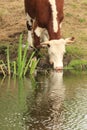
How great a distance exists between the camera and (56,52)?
1491 centimetres

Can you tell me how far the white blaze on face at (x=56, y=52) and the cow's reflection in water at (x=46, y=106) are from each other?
0.72 m

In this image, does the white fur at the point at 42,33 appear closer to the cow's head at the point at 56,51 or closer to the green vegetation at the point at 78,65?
the cow's head at the point at 56,51

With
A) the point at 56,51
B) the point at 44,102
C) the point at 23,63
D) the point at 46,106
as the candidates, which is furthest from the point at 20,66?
the point at 46,106

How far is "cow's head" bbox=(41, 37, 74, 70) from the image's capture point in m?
14.8

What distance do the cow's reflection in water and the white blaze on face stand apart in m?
0.72

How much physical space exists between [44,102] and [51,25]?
13.3 ft

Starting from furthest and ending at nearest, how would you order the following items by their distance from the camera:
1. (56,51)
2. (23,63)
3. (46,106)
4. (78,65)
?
1. (78,65)
2. (56,51)
3. (23,63)
4. (46,106)

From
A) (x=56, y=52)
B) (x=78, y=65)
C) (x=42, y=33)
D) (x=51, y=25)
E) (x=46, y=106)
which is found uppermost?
(x=51, y=25)

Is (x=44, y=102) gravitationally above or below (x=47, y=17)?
below

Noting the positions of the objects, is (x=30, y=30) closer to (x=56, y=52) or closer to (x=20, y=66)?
(x=56, y=52)

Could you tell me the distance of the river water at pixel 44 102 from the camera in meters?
9.75

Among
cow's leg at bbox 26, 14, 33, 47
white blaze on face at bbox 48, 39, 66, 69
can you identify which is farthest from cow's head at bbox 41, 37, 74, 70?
cow's leg at bbox 26, 14, 33, 47

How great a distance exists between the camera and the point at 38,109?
10844mm

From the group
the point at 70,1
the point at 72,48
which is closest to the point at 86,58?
the point at 72,48
